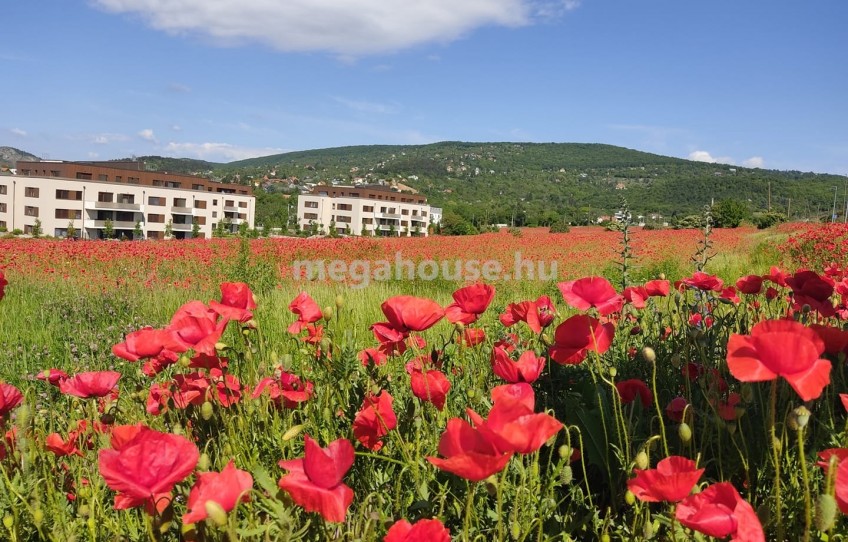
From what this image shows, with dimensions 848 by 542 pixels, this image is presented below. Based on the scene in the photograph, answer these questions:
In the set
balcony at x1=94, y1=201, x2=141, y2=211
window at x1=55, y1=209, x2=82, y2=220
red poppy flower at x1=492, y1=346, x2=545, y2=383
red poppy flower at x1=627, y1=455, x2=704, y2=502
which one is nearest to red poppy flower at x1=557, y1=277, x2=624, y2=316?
red poppy flower at x1=492, y1=346, x2=545, y2=383

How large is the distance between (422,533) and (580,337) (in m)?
0.68

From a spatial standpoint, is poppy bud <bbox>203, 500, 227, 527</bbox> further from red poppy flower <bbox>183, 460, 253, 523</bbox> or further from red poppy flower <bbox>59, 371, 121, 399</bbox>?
red poppy flower <bbox>59, 371, 121, 399</bbox>

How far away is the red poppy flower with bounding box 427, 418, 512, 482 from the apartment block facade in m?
60.6

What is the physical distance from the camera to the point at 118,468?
88 cm

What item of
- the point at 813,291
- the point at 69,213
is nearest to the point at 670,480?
the point at 813,291

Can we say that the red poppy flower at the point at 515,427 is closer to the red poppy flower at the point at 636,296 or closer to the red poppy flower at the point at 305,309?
the red poppy flower at the point at 305,309

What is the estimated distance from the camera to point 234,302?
174cm

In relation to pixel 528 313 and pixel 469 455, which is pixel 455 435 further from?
pixel 528 313

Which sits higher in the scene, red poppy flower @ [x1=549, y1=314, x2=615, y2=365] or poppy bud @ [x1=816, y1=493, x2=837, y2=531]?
red poppy flower @ [x1=549, y1=314, x2=615, y2=365]

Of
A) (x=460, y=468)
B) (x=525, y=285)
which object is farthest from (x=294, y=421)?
(x=525, y=285)

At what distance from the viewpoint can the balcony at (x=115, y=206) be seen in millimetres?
56562

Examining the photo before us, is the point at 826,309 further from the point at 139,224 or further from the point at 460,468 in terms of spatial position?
the point at 139,224

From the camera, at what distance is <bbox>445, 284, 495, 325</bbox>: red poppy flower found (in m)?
1.72

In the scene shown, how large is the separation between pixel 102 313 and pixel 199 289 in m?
1.79
